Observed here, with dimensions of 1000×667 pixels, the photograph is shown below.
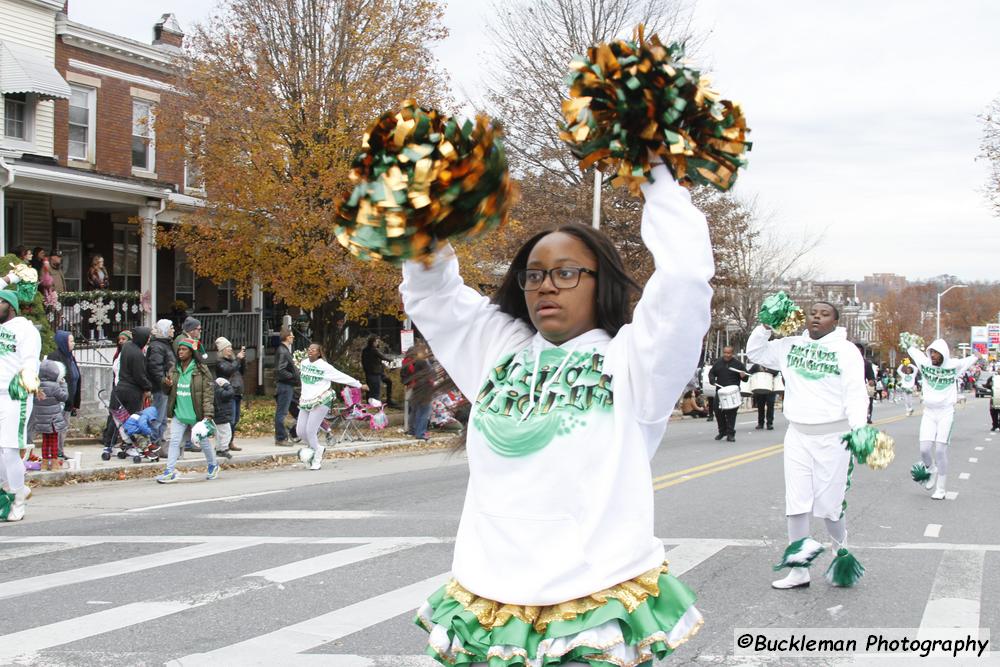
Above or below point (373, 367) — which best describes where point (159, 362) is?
above

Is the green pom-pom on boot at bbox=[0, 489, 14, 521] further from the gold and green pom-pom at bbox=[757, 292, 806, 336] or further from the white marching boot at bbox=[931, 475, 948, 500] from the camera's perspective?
the white marching boot at bbox=[931, 475, 948, 500]

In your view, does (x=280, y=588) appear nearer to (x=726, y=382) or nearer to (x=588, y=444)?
(x=588, y=444)

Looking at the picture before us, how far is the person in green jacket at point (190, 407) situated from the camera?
12.3 m

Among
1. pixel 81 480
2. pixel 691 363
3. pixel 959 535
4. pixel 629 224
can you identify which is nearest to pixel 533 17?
pixel 629 224

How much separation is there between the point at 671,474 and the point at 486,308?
10549 mm

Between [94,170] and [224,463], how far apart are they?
38.4 ft

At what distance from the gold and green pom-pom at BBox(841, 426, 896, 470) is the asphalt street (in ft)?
2.91

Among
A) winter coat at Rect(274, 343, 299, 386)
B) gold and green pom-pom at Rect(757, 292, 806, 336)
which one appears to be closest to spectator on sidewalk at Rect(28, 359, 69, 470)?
winter coat at Rect(274, 343, 299, 386)

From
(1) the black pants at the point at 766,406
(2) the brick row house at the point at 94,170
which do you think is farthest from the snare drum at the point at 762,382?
(2) the brick row house at the point at 94,170

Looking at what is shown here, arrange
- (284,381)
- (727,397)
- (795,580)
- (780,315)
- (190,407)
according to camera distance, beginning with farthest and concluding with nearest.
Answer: (727,397) → (284,381) → (190,407) → (780,315) → (795,580)

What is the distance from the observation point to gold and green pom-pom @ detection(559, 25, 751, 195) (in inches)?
94.1

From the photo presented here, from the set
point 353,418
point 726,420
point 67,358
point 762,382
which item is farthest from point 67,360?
point 762,382

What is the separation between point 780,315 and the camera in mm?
7730

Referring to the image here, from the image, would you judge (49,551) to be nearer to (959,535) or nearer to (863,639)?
(863,639)
